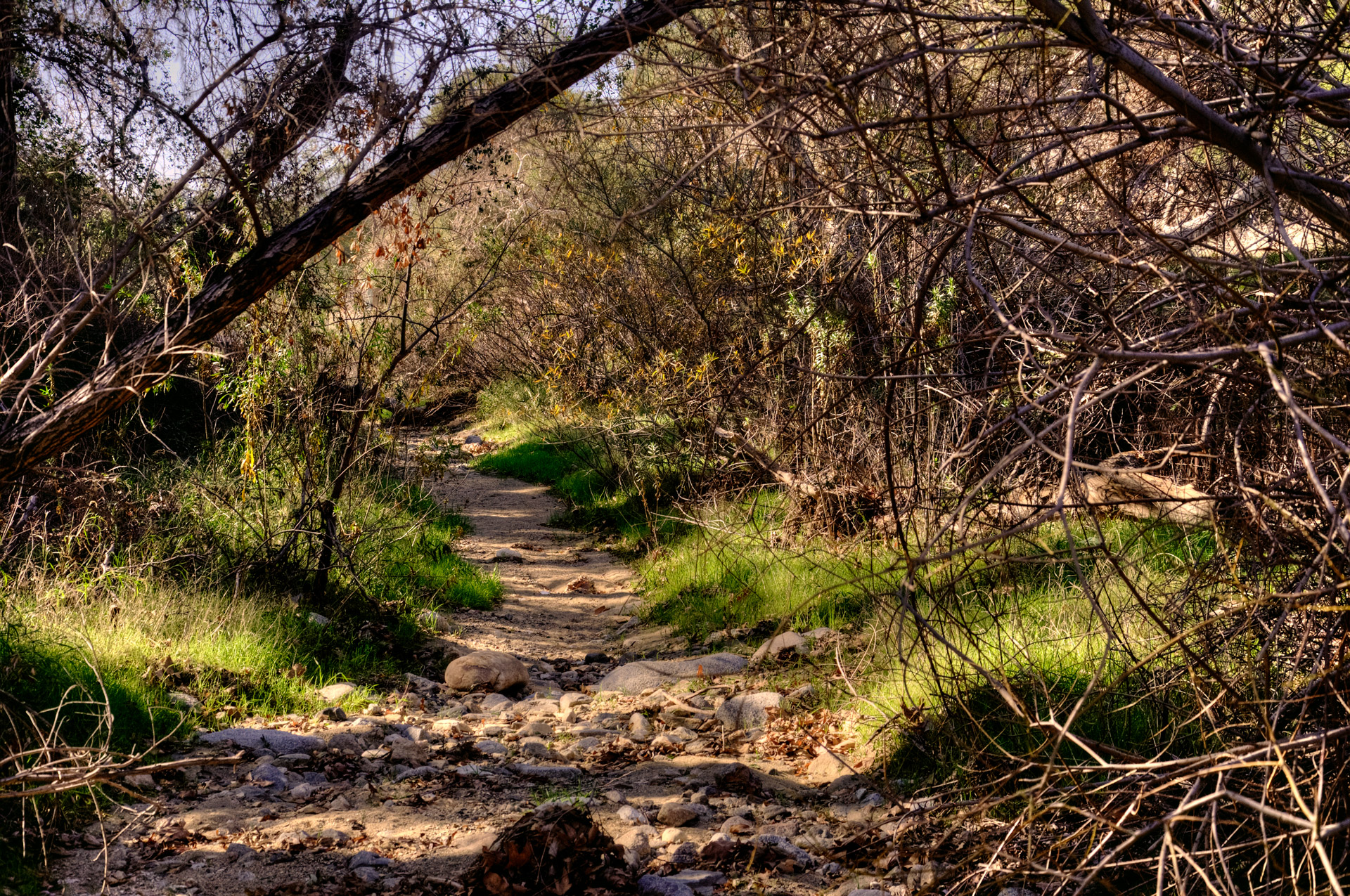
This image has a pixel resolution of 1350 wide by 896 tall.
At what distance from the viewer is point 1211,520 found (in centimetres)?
240

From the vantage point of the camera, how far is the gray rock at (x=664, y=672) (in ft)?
19.3

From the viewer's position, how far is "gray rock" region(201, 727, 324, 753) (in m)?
4.56

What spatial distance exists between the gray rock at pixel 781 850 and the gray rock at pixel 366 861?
137cm

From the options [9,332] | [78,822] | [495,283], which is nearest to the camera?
[78,822]

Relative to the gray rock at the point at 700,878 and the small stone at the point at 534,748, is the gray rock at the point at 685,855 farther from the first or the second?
the small stone at the point at 534,748

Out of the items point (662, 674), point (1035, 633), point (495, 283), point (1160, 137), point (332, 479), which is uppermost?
point (495, 283)

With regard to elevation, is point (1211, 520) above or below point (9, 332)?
below

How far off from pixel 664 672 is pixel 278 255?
10.8 feet

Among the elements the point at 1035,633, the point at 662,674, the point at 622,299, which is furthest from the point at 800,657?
the point at 622,299

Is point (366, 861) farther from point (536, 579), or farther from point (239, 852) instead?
point (536, 579)

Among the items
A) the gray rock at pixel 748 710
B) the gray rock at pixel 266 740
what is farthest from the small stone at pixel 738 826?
the gray rock at pixel 266 740

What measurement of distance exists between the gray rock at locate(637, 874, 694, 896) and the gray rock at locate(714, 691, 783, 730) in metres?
1.84

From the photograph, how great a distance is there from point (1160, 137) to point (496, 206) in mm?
12835

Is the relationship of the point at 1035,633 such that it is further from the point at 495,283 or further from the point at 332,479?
the point at 495,283
